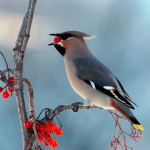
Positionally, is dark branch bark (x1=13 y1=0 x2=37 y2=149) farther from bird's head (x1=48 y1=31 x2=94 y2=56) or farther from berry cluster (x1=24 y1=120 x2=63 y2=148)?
bird's head (x1=48 y1=31 x2=94 y2=56)

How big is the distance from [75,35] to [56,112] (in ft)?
1.53

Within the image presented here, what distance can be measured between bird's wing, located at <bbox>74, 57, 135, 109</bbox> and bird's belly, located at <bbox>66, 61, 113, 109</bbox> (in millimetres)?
14

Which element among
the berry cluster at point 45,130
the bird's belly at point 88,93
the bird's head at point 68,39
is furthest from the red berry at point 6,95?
the bird's belly at point 88,93

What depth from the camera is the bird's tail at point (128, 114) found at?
3.90 feet

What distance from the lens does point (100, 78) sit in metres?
1.46

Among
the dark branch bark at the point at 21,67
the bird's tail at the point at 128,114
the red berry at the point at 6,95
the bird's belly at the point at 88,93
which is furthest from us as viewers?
the bird's belly at the point at 88,93

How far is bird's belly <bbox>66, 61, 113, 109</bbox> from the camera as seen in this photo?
4.64 feet

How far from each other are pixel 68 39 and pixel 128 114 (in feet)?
1.05

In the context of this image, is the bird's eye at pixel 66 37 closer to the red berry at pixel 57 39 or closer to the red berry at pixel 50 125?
the red berry at pixel 57 39

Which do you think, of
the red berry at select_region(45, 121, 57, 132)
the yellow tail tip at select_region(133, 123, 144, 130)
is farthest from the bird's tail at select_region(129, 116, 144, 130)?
the red berry at select_region(45, 121, 57, 132)

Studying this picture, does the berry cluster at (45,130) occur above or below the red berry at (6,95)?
below

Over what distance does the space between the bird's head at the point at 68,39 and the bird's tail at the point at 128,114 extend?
0.77ft

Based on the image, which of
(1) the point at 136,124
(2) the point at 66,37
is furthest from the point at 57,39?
(1) the point at 136,124

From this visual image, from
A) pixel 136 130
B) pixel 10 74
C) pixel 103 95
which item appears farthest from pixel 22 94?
pixel 103 95
